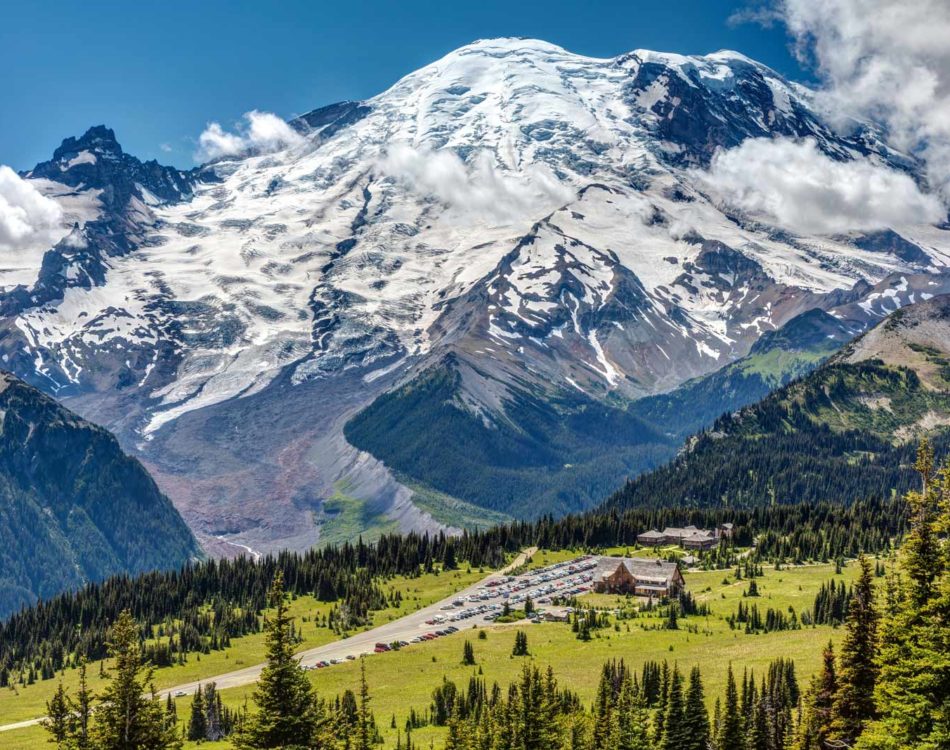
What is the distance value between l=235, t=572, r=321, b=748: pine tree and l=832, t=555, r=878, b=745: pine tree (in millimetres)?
31824

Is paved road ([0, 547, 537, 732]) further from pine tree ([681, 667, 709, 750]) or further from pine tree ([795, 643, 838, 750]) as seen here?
pine tree ([795, 643, 838, 750])

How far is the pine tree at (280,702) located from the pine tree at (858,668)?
3182 cm

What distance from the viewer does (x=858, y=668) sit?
68188mm

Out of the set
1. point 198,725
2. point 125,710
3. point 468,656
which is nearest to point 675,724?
point 125,710

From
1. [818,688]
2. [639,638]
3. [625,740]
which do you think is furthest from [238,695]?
[818,688]

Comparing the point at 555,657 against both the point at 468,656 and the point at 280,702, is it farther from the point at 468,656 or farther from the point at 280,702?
the point at 280,702

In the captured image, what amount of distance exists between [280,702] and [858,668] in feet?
111

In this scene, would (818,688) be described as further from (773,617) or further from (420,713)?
(773,617)

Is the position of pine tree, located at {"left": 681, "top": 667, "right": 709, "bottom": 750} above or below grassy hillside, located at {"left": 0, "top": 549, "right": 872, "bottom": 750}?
above

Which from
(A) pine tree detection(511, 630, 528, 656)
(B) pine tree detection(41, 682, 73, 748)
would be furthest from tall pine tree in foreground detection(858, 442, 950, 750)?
(A) pine tree detection(511, 630, 528, 656)

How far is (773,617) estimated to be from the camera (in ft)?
545

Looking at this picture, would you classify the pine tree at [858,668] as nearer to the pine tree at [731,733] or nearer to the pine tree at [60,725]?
the pine tree at [731,733]

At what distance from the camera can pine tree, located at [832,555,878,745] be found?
6781 cm

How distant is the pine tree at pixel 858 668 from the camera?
67812 mm
